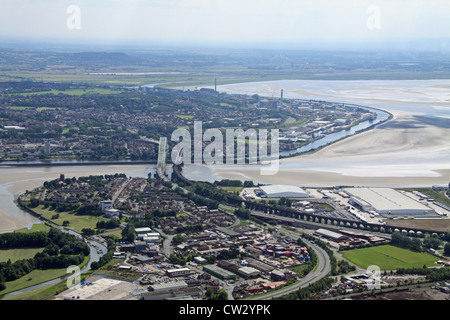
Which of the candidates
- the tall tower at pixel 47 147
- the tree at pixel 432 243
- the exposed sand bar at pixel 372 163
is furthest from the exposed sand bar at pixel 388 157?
the tall tower at pixel 47 147

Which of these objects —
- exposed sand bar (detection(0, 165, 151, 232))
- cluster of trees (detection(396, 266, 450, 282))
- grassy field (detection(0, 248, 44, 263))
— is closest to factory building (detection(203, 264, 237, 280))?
cluster of trees (detection(396, 266, 450, 282))

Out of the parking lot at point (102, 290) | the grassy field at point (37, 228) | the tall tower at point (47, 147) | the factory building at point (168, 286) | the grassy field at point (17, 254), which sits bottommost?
the grassy field at point (37, 228)

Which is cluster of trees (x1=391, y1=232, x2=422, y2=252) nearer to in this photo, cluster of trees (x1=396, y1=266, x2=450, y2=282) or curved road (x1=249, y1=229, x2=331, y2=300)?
cluster of trees (x1=396, y1=266, x2=450, y2=282)

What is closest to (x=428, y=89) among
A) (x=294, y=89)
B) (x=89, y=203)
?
(x=294, y=89)

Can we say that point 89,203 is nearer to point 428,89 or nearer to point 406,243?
point 406,243

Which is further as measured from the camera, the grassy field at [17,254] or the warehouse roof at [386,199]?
the warehouse roof at [386,199]

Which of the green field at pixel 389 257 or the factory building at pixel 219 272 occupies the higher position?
the factory building at pixel 219 272

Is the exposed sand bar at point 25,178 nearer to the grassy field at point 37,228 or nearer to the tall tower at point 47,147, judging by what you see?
the grassy field at point 37,228
